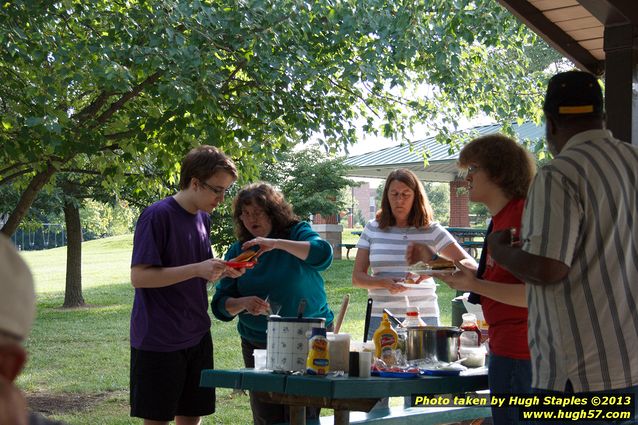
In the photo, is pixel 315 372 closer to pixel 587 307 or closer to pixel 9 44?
pixel 587 307

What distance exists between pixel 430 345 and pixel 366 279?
3.82 feet

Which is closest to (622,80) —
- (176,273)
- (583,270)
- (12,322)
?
(583,270)

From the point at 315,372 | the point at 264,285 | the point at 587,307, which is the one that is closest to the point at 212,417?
the point at 264,285

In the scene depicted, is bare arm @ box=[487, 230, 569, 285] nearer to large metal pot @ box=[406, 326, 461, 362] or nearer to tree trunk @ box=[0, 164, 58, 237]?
large metal pot @ box=[406, 326, 461, 362]

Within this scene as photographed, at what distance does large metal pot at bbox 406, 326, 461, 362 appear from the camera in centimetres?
373

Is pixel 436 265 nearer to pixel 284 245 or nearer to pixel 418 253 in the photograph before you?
→ pixel 418 253

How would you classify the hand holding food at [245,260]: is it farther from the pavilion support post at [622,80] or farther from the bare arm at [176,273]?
the pavilion support post at [622,80]

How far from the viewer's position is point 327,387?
320 centimetres

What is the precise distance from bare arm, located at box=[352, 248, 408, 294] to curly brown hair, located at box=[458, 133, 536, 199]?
1.54 metres

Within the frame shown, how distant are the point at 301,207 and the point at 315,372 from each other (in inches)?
707

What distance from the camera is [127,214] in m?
20.8

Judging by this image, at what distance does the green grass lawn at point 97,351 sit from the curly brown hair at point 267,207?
3.82 meters

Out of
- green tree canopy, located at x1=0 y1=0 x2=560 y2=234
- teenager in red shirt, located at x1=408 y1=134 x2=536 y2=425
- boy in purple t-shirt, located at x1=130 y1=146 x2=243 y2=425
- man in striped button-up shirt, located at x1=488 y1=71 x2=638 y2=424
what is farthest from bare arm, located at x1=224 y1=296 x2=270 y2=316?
green tree canopy, located at x1=0 y1=0 x2=560 y2=234

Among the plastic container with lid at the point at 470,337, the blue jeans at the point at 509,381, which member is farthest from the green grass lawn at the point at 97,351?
the blue jeans at the point at 509,381
